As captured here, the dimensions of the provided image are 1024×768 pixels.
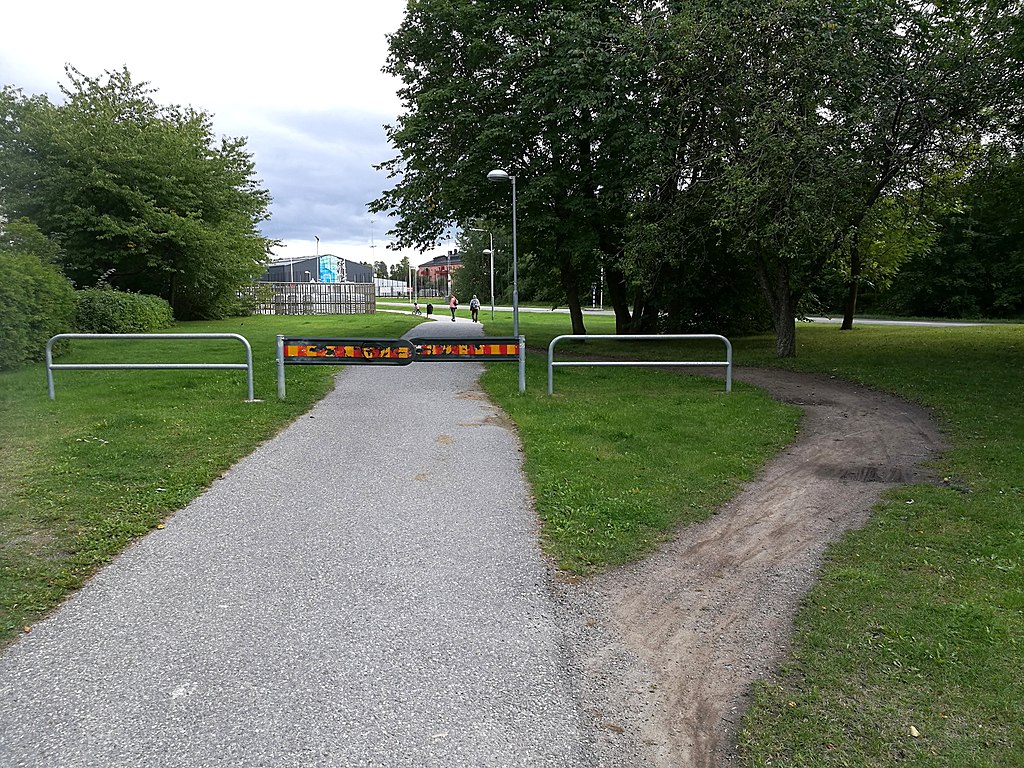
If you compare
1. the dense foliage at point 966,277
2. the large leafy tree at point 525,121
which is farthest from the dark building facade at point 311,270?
the large leafy tree at point 525,121

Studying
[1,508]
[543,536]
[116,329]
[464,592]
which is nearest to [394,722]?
[464,592]

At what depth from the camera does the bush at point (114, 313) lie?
24531mm

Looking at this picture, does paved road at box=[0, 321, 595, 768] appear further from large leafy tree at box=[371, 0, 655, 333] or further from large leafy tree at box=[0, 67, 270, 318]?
A: large leafy tree at box=[0, 67, 270, 318]

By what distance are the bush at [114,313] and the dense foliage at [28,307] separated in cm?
732

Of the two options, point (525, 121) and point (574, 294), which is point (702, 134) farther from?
point (574, 294)

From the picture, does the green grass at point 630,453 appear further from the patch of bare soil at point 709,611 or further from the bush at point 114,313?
the bush at point 114,313

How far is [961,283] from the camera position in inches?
1818

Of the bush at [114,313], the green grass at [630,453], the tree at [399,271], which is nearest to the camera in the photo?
the green grass at [630,453]

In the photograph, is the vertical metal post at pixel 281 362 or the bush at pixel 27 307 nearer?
the vertical metal post at pixel 281 362

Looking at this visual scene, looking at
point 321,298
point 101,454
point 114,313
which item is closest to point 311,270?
point 321,298

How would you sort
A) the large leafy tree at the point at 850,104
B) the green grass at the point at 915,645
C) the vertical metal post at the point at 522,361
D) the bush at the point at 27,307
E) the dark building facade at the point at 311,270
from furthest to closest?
the dark building facade at the point at 311,270
the bush at the point at 27,307
the large leafy tree at the point at 850,104
the vertical metal post at the point at 522,361
the green grass at the point at 915,645

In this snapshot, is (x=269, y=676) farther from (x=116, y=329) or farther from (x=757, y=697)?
(x=116, y=329)

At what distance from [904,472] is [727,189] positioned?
318 inches

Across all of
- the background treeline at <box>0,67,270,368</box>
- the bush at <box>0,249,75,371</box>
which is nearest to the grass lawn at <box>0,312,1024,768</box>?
the bush at <box>0,249,75,371</box>
